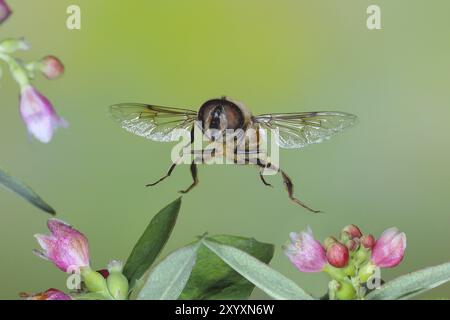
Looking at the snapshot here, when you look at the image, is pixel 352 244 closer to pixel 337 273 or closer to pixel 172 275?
pixel 337 273

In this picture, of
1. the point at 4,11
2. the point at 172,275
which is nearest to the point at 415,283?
the point at 172,275

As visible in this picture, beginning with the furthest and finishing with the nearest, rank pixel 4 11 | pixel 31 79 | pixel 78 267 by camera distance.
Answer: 1. pixel 78 267
2. pixel 31 79
3. pixel 4 11

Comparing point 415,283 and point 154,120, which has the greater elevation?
point 154,120

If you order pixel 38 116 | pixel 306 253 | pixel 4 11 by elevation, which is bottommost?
pixel 306 253

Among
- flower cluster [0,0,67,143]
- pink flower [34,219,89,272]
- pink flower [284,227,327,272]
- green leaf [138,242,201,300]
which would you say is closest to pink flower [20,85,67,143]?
flower cluster [0,0,67,143]

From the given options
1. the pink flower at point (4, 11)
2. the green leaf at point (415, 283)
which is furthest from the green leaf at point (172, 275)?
the pink flower at point (4, 11)
